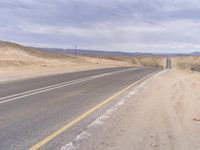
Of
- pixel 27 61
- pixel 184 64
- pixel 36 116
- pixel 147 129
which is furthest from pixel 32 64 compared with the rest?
pixel 147 129

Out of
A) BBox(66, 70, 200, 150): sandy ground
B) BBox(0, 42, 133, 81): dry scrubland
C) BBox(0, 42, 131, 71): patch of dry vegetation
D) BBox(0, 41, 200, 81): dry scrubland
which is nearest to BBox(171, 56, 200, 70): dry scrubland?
BBox(0, 41, 200, 81): dry scrubland

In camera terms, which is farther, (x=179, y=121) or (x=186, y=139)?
(x=179, y=121)

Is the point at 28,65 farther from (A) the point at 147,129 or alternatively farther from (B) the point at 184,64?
(B) the point at 184,64

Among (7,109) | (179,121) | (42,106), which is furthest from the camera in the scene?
(42,106)

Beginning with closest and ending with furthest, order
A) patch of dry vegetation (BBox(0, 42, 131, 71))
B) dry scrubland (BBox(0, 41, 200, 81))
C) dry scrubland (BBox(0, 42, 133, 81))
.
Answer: dry scrubland (BBox(0, 42, 133, 81)) → dry scrubland (BBox(0, 41, 200, 81)) → patch of dry vegetation (BBox(0, 42, 131, 71))

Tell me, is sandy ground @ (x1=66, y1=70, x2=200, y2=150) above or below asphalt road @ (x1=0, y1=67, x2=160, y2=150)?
below

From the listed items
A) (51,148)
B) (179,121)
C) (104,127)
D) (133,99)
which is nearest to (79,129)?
(104,127)

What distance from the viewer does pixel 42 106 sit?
42.3 feet

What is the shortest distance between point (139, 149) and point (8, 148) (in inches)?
92.1

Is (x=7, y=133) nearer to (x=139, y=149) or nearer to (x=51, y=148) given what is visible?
(x=51, y=148)

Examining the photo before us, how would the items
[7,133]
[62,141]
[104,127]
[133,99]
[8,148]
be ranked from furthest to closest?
[133,99]
[104,127]
[7,133]
[62,141]
[8,148]

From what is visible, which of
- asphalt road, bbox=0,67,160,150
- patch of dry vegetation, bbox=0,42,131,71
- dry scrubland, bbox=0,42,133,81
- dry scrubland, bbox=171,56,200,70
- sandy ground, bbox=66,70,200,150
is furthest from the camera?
dry scrubland, bbox=171,56,200,70

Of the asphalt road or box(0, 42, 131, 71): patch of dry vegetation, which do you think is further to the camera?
box(0, 42, 131, 71): patch of dry vegetation

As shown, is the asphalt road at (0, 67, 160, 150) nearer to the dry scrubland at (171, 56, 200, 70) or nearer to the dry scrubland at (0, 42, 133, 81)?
the dry scrubland at (0, 42, 133, 81)
